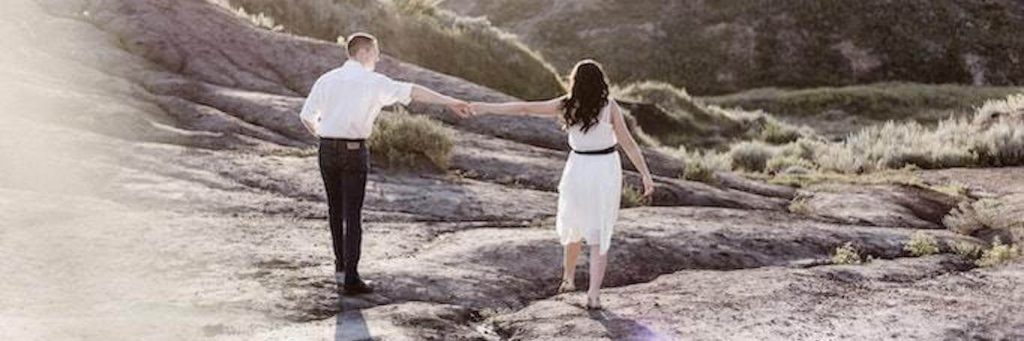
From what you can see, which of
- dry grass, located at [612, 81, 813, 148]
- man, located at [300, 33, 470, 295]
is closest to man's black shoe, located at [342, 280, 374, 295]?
man, located at [300, 33, 470, 295]

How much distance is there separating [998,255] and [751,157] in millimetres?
13519

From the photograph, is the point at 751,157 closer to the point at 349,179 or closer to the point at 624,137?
the point at 624,137

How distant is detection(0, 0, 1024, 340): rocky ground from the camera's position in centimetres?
876

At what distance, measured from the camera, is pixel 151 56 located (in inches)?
829

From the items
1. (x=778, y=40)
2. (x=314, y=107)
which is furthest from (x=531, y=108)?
(x=778, y=40)

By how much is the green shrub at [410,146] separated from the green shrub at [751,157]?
1075cm

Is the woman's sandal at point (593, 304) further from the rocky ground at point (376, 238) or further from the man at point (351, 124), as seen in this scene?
the man at point (351, 124)

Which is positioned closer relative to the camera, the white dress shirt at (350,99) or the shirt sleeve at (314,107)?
the white dress shirt at (350,99)

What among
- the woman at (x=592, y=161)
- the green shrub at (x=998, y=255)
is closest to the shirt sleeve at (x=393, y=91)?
the woman at (x=592, y=161)

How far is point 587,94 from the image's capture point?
933cm

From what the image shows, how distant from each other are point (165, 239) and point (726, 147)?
23.3 m

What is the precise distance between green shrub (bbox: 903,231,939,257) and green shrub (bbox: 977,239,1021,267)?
53 centimetres

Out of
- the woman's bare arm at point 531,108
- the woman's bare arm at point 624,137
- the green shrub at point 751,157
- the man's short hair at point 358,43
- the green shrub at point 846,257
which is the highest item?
the man's short hair at point 358,43

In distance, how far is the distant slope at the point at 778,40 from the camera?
180 feet
